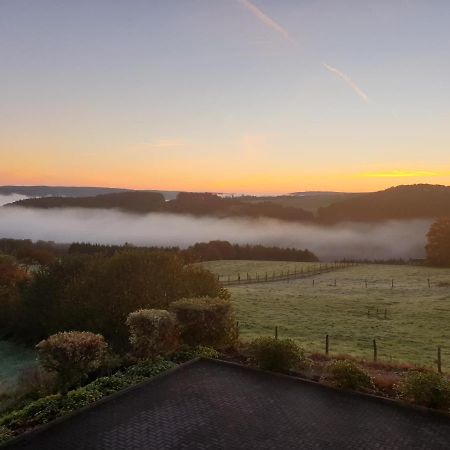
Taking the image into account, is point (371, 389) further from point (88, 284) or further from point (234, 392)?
point (88, 284)

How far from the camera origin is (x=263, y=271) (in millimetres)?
85375

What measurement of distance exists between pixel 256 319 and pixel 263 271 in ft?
150

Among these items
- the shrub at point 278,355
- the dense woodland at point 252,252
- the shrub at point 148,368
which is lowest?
the dense woodland at point 252,252

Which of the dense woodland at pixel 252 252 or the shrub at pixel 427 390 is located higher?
the shrub at pixel 427 390

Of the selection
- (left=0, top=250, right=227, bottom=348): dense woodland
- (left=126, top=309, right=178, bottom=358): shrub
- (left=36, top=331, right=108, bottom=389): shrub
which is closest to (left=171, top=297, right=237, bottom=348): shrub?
(left=126, top=309, right=178, bottom=358): shrub

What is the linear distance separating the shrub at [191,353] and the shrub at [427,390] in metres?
8.18

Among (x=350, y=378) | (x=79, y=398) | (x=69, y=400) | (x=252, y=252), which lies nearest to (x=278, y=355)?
(x=350, y=378)

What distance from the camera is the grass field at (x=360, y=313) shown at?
3027 cm

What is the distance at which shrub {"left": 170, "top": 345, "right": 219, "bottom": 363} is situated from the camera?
20031 millimetres

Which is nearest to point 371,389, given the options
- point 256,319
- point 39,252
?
point 256,319

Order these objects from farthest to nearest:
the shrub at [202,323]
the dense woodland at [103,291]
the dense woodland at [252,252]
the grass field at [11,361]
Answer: the dense woodland at [252,252] → the dense woodland at [103,291] → the grass field at [11,361] → the shrub at [202,323]

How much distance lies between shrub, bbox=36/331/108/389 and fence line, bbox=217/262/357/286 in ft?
168

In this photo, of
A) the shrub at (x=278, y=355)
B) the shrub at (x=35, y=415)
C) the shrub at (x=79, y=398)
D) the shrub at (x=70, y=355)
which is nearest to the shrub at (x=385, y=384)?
the shrub at (x=278, y=355)

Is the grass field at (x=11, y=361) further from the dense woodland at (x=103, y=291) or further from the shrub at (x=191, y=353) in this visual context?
the shrub at (x=191, y=353)
